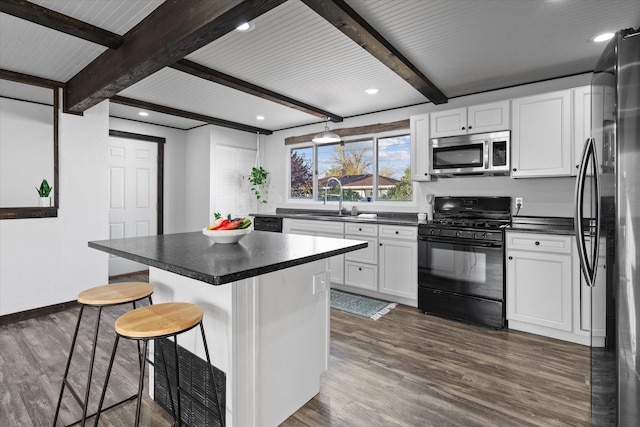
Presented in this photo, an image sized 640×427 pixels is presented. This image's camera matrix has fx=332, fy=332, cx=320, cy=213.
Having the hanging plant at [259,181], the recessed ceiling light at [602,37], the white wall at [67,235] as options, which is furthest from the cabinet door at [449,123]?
the white wall at [67,235]

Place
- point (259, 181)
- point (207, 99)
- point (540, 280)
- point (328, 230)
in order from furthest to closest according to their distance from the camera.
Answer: point (259, 181) → point (328, 230) → point (207, 99) → point (540, 280)

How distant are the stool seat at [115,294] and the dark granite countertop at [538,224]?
9.85ft

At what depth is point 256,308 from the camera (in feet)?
5.36

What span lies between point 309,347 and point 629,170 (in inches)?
67.7

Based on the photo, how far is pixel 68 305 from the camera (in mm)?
3676

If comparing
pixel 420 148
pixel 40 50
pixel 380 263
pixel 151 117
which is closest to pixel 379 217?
pixel 380 263

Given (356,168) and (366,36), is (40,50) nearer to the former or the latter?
(366,36)

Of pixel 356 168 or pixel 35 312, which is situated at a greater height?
pixel 356 168

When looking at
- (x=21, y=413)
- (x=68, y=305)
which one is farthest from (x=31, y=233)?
(x=21, y=413)

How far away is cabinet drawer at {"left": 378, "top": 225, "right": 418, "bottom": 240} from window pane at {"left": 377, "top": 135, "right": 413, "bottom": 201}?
2.59 ft

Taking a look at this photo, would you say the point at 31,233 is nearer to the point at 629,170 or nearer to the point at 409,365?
the point at 409,365

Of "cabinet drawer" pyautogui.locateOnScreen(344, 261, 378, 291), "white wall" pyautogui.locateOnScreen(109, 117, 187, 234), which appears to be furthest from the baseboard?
"cabinet drawer" pyautogui.locateOnScreen(344, 261, 378, 291)

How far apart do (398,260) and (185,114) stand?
3.56 metres

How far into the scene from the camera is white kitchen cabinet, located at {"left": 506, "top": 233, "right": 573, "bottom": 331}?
2.81 metres
